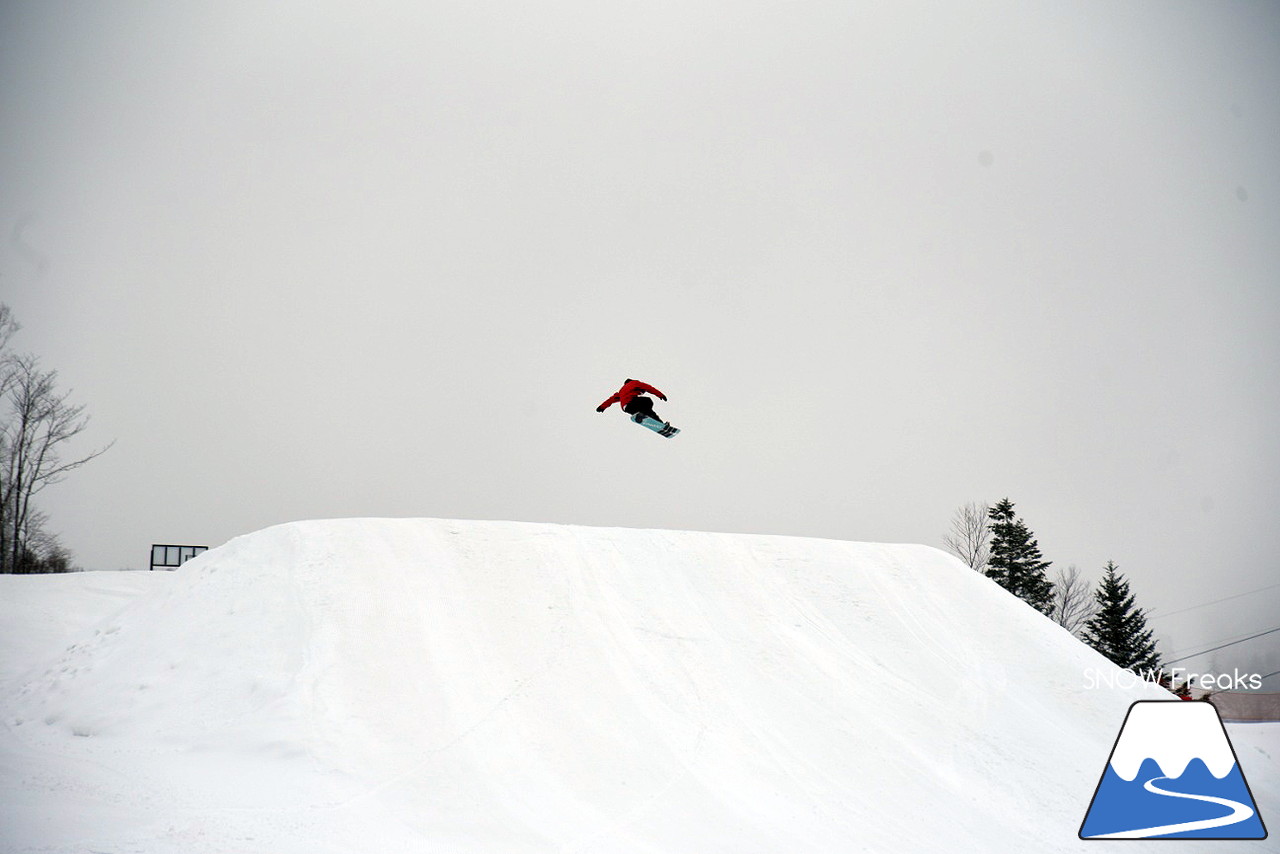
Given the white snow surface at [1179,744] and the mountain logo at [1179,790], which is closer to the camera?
the mountain logo at [1179,790]

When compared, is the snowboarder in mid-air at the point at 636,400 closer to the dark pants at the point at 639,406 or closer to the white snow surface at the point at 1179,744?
the dark pants at the point at 639,406

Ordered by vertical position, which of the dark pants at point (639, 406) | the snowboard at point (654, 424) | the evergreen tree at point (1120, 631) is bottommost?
the evergreen tree at point (1120, 631)

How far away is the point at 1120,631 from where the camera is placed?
4116 cm

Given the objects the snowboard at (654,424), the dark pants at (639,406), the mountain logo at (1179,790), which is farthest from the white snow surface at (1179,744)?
the dark pants at (639,406)

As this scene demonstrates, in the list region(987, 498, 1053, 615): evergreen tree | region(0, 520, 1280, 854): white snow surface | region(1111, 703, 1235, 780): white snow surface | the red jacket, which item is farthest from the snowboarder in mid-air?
region(987, 498, 1053, 615): evergreen tree

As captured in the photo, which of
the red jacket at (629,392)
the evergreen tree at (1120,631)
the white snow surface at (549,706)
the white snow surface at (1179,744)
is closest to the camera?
the white snow surface at (549,706)

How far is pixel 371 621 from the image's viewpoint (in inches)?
576

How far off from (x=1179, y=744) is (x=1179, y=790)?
0.85 metres

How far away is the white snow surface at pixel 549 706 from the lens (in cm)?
989

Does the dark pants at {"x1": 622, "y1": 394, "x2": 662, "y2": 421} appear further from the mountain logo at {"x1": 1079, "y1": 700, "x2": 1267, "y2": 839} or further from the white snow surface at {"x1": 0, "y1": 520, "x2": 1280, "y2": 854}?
the mountain logo at {"x1": 1079, "y1": 700, "x2": 1267, "y2": 839}

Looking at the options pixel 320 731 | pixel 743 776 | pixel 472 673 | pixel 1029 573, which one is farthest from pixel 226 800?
pixel 1029 573

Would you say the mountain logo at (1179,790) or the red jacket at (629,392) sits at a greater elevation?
the red jacket at (629,392)

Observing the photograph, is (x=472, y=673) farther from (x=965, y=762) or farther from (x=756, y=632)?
(x=965, y=762)

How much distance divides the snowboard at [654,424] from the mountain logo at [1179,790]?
9.46 m
